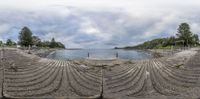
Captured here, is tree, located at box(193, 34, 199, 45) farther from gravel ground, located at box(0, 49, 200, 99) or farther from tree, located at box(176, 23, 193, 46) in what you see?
gravel ground, located at box(0, 49, 200, 99)

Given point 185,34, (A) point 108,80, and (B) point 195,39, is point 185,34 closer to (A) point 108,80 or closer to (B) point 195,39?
(B) point 195,39

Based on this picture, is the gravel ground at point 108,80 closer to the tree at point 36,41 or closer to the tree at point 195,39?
the tree at point 195,39

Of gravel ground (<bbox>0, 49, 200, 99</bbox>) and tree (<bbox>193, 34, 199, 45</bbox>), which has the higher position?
tree (<bbox>193, 34, 199, 45</bbox>)

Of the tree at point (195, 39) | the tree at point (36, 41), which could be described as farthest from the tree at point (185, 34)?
the tree at point (36, 41)

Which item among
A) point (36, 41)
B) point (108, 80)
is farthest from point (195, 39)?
point (108, 80)

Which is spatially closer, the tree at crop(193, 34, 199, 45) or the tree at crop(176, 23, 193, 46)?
the tree at crop(176, 23, 193, 46)

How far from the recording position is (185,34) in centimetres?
11312

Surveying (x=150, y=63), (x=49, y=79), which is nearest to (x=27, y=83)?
(x=49, y=79)

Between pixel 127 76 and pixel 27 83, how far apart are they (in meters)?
3.51

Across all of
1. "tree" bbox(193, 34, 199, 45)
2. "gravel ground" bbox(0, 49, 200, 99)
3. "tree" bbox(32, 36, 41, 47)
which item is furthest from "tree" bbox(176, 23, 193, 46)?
"gravel ground" bbox(0, 49, 200, 99)

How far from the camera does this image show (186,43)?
113812 mm

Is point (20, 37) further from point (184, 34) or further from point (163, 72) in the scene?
point (163, 72)

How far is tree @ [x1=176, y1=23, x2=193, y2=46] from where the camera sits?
4453 inches

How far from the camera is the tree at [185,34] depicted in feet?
371
